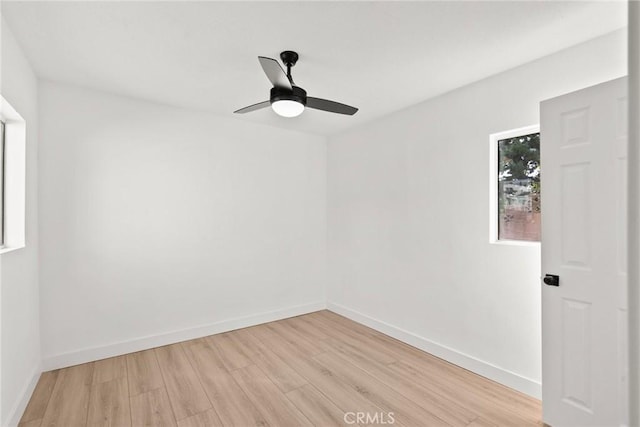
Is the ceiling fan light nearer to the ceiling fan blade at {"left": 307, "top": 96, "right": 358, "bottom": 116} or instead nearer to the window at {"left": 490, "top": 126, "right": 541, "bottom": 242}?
the ceiling fan blade at {"left": 307, "top": 96, "right": 358, "bottom": 116}

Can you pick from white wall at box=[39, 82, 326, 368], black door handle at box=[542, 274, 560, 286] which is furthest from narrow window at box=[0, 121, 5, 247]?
→ black door handle at box=[542, 274, 560, 286]

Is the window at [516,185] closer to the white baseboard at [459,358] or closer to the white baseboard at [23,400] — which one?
the white baseboard at [459,358]

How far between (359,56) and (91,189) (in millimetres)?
2714

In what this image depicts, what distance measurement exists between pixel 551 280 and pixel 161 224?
348cm

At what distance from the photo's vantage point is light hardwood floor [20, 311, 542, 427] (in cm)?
221

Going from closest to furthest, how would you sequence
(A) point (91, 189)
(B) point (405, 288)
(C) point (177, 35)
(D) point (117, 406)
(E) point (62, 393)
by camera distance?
(C) point (177, 35)
(D) point (117, 406)
(E) point (62, 393)
(A) point (91, 189)
(B) point (405, 288)

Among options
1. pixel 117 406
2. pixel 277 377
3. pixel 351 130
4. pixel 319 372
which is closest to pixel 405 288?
pixel 319 372

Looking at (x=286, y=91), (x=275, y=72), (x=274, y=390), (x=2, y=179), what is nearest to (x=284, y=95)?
(x=286, y=91)

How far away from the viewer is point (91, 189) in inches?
121

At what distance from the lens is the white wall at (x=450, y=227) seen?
2.47 meters

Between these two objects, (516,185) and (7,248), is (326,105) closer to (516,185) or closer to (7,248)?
(516,185)

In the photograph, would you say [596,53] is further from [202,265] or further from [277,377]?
[202,265]

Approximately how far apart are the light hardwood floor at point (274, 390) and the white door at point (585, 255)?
431 millimetres
